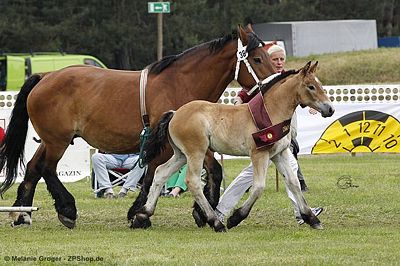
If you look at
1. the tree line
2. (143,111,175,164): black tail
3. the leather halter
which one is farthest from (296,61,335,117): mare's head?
the tree line

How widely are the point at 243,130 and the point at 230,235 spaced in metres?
1.02

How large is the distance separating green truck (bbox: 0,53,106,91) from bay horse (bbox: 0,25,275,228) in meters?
26.9

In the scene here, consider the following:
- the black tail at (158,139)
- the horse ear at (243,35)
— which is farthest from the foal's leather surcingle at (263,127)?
the black tail at (158,139)

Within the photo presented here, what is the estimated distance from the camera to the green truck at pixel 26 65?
38.3 meters

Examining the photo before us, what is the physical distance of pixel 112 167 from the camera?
15.4m

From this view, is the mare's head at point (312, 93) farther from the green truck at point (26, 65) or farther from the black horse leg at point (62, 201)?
the green truck at point (26, 65)

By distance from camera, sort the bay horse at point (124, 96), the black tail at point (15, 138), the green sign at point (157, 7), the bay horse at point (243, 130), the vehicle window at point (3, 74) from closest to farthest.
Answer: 1. the bay horse at point (243, 130)
2. the bay horse at point (124, 96)
3. the black tail at point (15, 138)
4. the green sign at point (157, 7)
5. the vehicle window at point (3, 74)

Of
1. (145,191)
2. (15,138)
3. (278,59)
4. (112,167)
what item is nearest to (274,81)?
(278,59)

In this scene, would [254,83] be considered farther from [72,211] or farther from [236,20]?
[236,20]

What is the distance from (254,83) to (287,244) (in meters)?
2.22

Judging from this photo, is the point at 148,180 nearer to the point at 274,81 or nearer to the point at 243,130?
the point at 243,130

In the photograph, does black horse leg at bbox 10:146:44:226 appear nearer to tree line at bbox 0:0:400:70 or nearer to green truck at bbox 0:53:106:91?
green truck at bbox 0:53:106:91

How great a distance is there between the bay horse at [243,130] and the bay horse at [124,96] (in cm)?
51

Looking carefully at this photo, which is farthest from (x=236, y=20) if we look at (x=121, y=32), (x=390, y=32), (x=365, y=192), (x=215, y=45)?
(x=215, y=45)
